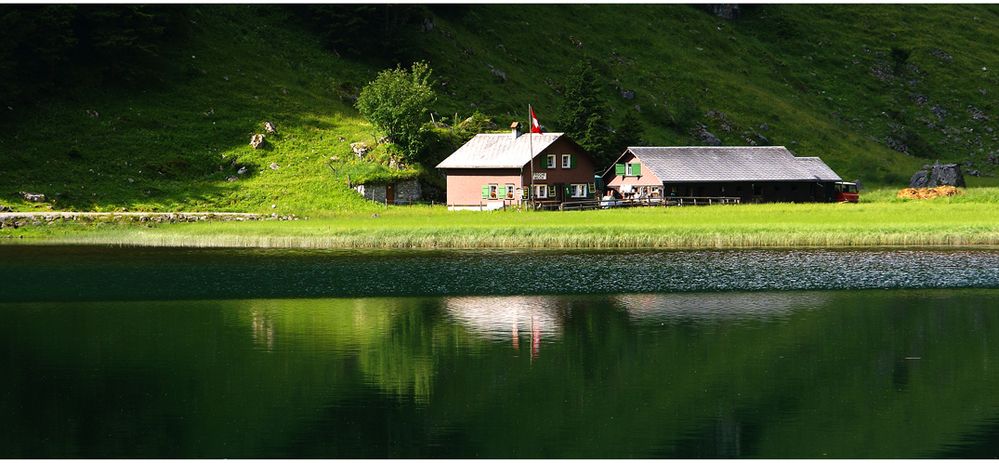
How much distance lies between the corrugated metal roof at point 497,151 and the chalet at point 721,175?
32.2ft

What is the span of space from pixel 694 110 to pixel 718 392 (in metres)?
122

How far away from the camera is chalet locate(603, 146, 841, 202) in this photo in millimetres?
112250

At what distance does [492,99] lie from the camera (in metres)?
134

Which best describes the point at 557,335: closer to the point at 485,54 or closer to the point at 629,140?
the point at 629,140

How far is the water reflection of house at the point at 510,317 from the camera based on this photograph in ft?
135

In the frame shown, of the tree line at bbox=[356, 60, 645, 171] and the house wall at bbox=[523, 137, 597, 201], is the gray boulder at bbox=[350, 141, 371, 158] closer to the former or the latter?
the tree line at bbox=[356, 60, 645, 171]

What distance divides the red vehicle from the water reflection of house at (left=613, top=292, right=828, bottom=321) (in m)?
66.2

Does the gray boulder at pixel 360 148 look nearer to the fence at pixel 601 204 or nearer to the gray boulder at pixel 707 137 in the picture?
the fence at pixel 601 204

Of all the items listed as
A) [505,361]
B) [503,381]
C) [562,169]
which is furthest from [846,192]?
[503,381]

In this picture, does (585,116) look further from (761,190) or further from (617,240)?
(617,240)

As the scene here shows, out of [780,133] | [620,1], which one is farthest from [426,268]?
[620,1]

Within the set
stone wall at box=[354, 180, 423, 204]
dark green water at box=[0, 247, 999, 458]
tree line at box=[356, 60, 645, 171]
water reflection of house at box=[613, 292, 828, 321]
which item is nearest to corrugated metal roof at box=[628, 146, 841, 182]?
tree line at box=[356, 60, 645, 171]

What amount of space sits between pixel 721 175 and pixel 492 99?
31.5 m

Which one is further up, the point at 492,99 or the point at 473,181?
the point at 492,99
